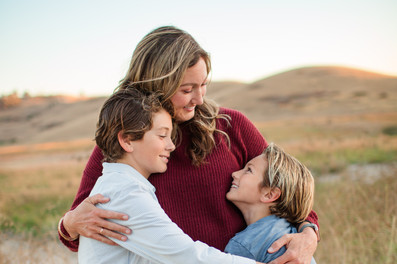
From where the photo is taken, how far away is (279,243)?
209 centimetres

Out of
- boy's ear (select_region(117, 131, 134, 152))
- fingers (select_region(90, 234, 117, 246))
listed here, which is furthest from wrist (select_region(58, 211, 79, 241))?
boy's ear (select_region(117, 131, 134, 152))

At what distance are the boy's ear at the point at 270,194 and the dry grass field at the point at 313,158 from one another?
1.88 m

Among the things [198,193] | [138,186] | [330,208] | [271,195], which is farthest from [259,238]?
[330,208]

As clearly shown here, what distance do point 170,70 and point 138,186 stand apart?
2.55ft

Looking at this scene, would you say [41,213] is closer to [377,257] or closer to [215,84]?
[377,257]

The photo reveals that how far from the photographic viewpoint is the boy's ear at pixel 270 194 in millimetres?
2330

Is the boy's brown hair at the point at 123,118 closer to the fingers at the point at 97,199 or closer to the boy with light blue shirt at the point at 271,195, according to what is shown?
the fingers at the point at 97,199

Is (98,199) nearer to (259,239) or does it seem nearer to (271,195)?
(259,239)

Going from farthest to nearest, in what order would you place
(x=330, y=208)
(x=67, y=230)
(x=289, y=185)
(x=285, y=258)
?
(x=330, y=208) < (x=289, y=185) < (x=67, y=230) < (x=285, y=258)

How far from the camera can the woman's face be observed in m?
2.32

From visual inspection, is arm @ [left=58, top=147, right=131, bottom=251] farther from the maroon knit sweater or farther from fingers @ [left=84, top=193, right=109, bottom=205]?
the maroon knit sweater

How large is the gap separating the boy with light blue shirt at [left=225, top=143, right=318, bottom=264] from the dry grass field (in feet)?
5.64

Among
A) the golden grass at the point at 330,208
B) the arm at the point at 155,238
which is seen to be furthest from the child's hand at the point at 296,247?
the golden grass at the point at 330,208

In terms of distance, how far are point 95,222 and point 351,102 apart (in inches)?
1445
